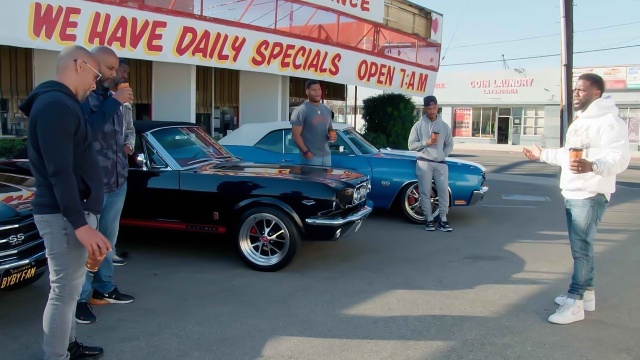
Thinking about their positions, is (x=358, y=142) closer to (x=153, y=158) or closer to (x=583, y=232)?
(x=153, y=158)

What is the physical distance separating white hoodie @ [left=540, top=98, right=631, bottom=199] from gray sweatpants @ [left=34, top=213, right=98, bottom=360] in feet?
11.0

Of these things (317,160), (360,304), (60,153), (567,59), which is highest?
(567,59)

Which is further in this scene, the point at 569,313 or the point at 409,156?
the point at 409,156

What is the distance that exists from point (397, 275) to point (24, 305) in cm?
337

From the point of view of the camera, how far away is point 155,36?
33.9 feet

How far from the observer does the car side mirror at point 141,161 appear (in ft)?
18.5

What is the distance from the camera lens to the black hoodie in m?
2.75

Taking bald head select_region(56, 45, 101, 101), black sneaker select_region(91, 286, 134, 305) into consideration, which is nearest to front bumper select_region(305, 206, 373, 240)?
black sneaker select_region(91, 286, 134, 305)

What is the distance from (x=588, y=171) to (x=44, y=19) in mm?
8148

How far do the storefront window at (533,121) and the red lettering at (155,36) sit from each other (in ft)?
105

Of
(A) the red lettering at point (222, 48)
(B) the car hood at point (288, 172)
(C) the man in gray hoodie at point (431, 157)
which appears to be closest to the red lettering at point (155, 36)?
(A) the red lettering at point (222, 48)

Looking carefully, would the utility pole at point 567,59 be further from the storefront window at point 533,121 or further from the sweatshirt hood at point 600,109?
the storefront window at point 533,121

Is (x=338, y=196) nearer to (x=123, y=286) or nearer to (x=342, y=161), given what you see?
(x=123, y=286)

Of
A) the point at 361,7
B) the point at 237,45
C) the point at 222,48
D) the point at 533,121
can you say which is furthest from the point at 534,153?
the point at 533,121
